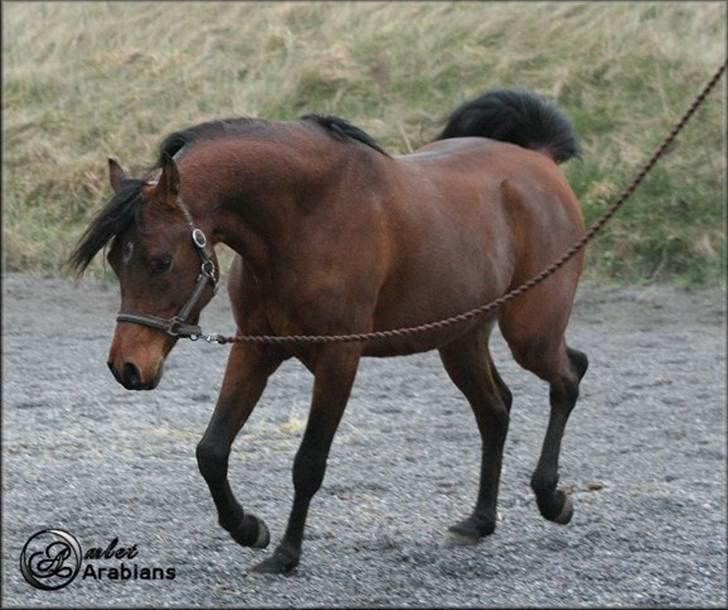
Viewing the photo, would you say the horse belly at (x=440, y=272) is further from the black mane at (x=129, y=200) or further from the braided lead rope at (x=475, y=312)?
the black mane at (x=129, y=200)

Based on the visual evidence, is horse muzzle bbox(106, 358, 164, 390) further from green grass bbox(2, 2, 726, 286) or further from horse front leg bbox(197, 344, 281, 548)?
green grass bbox(2, 2, 726, 286)

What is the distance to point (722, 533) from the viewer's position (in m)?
5.66

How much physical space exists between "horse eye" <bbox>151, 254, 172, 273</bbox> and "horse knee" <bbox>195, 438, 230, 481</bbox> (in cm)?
78

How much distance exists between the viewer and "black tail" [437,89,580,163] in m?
6.46

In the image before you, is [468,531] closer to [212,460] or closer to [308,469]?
[308,469]

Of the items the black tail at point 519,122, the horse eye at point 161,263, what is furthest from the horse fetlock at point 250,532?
the black tail at point 519,122

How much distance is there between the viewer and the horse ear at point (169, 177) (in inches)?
175

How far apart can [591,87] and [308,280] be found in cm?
1028

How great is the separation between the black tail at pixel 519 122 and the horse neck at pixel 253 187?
167 cm

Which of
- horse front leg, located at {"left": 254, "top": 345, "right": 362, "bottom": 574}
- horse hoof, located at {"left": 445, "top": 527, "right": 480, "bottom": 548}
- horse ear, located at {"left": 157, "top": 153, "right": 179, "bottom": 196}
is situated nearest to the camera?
horse ear, located at {"left": 157, "top": 153, "right": 179, "bottom": 196}

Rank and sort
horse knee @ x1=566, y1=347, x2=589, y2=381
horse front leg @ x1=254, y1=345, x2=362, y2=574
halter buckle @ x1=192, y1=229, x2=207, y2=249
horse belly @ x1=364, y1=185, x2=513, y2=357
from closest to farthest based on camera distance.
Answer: halter buckle @ x1=192, y1=229, x2=207, y2=249
horse front leg @ x1=254, y1=345, x2=362, y2=574
horse belly @ x1=364, y1=185, x2=513, y2=357
horse knee @ x1=566, y1=347, x2=589, y2=381

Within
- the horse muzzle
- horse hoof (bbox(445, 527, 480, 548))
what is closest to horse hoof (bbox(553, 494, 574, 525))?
horse hoof (bbox(445, 527, 480, 548))

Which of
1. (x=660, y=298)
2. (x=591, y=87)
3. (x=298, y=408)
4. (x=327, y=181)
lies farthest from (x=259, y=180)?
(x=591, y=87)

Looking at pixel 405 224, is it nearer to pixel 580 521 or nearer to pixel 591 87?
pixel 580 521
